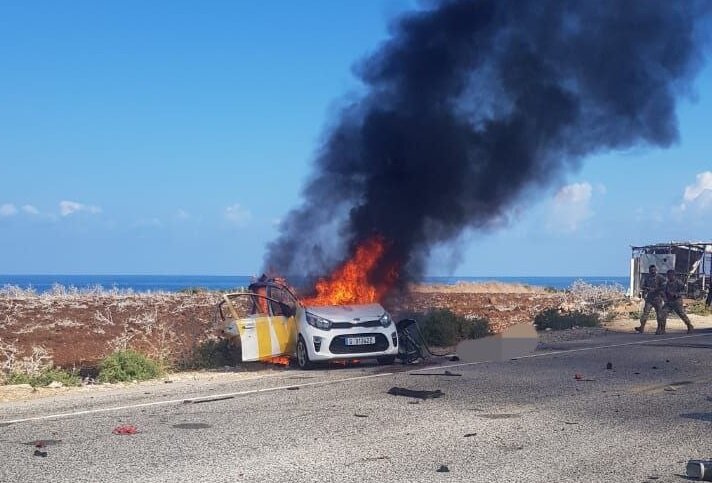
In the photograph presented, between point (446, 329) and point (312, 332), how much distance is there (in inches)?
258

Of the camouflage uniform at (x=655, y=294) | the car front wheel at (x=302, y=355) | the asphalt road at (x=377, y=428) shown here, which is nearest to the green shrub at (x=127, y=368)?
the asphalt road at (x=377, y=428)

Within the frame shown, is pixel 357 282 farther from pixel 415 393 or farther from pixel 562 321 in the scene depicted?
pixel 562 321

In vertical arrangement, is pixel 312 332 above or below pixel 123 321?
above

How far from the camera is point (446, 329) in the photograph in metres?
18.8

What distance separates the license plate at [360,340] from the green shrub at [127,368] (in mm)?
3400

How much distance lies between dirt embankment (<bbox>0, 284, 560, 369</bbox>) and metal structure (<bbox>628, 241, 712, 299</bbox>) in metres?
4.63

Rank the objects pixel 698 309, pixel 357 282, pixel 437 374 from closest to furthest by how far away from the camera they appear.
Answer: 1. pixel 437 374
2. pixel 357 282
3. pixel 698 309

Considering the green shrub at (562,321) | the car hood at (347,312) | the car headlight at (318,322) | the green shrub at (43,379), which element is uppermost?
the car hood at (347,312)

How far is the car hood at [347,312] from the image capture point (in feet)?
43.4

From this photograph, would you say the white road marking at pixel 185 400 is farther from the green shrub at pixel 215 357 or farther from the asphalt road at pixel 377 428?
the green shrub at pixel 215 357

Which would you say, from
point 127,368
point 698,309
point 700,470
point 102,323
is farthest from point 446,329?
point 698,309

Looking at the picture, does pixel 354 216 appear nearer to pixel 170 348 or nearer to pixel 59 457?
pixel 170 348

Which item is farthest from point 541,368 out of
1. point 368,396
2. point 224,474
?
point 224,474

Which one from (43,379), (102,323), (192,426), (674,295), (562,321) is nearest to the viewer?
(192,426)
